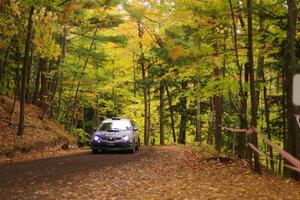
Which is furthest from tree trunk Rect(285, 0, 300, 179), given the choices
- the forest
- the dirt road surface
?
the dirt road surface

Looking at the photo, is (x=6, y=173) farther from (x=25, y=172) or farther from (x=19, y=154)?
(x=19, y=154)

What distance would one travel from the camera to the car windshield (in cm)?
1834

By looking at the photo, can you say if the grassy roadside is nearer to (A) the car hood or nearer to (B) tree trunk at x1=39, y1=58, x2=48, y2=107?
(B) tree trunk at x1=39, y1=58, x2=48, y2=107

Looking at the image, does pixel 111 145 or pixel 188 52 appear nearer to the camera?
pixel 188 52

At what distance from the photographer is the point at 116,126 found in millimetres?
18547

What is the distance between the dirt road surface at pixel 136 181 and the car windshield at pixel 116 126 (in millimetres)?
4165

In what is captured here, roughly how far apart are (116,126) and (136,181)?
26.9 ft

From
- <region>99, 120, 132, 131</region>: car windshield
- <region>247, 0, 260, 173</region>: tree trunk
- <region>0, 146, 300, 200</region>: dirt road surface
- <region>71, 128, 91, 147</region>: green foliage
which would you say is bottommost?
<region>71, 128, 91, 147</region>: green foliage

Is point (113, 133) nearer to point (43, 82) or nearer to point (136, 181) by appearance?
point (136, 181)

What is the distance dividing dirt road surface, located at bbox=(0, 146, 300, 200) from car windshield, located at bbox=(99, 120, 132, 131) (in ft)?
13.7

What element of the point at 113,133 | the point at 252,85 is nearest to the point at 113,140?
the point at 113,133

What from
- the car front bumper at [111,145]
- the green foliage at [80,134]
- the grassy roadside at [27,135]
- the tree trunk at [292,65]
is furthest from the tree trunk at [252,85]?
the green foliage at [80,134]

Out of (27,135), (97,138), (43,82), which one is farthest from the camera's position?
(43,82)

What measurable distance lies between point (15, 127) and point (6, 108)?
2.17m
